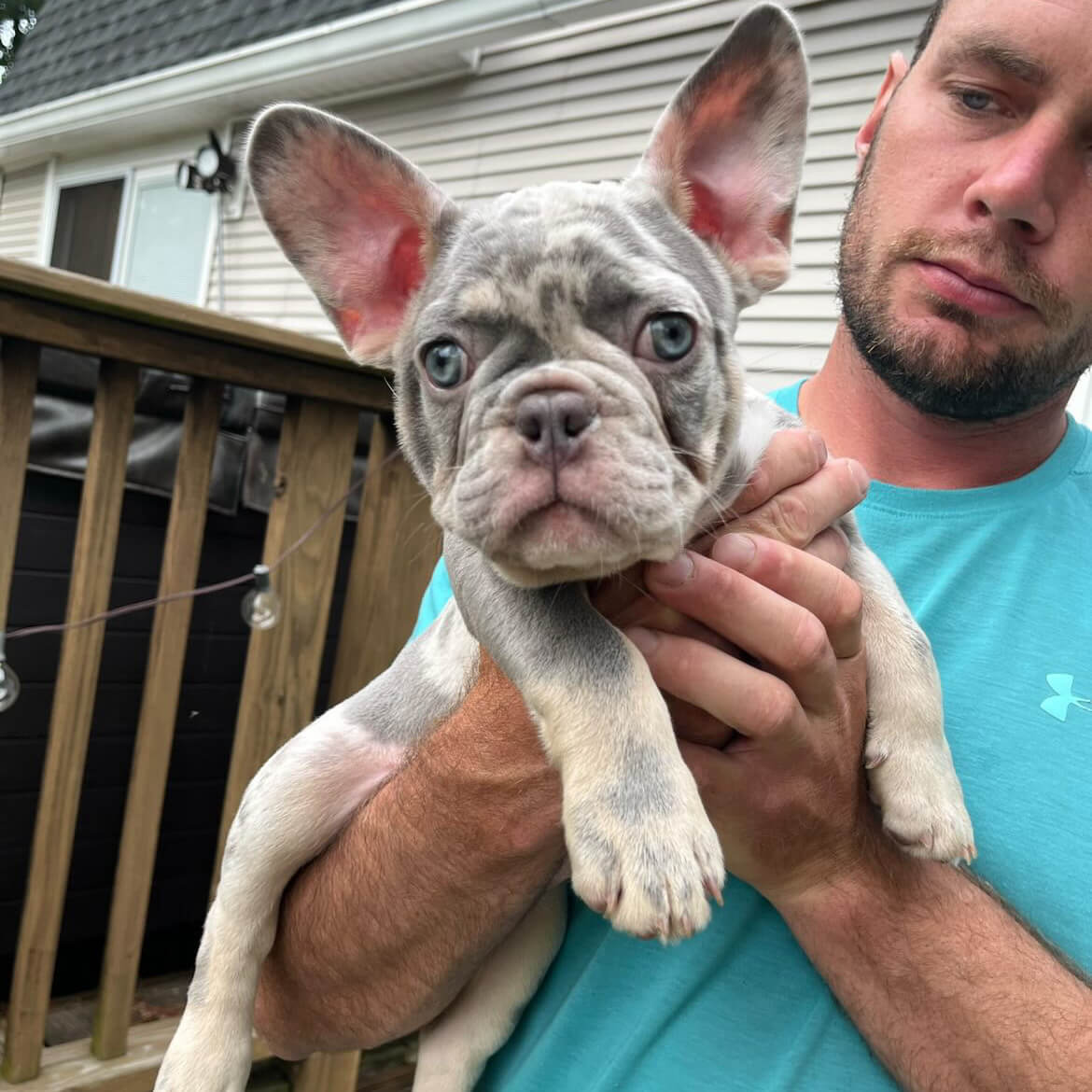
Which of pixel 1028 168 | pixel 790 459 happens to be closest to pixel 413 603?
pixel 790 459

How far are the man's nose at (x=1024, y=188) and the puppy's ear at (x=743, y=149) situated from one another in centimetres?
57

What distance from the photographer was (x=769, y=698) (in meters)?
1.97

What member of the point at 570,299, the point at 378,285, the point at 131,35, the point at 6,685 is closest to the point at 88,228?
the point at 131,35

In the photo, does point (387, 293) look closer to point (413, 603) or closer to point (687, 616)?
point (687, 616)

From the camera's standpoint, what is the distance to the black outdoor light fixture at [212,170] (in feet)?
39.5

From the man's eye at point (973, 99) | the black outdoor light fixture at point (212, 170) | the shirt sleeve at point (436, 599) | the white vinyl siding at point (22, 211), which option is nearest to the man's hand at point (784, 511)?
the shirt sleeve at point (436, 599)

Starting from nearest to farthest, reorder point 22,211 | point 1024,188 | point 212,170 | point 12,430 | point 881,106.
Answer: point 1024,188 → point 881,106 → point 12,430 → point 212,170 → point 22,211

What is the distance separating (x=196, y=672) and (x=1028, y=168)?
433 cm

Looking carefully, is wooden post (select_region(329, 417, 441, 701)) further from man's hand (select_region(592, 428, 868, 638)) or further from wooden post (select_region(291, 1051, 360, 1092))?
man's hand (select_region(592, 428, 868, 638))

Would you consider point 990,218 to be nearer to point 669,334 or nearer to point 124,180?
point 669,334

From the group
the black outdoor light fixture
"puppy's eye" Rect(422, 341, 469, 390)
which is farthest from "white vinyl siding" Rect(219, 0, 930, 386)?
"puppy's eye" Rect(422, 341, 469, 390)

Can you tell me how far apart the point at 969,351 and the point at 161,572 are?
126 inches

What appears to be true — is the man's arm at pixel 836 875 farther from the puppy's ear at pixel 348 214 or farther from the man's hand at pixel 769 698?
the puppy's ear at pixel 348 214

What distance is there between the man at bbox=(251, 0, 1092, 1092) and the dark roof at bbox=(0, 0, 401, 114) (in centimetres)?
818
